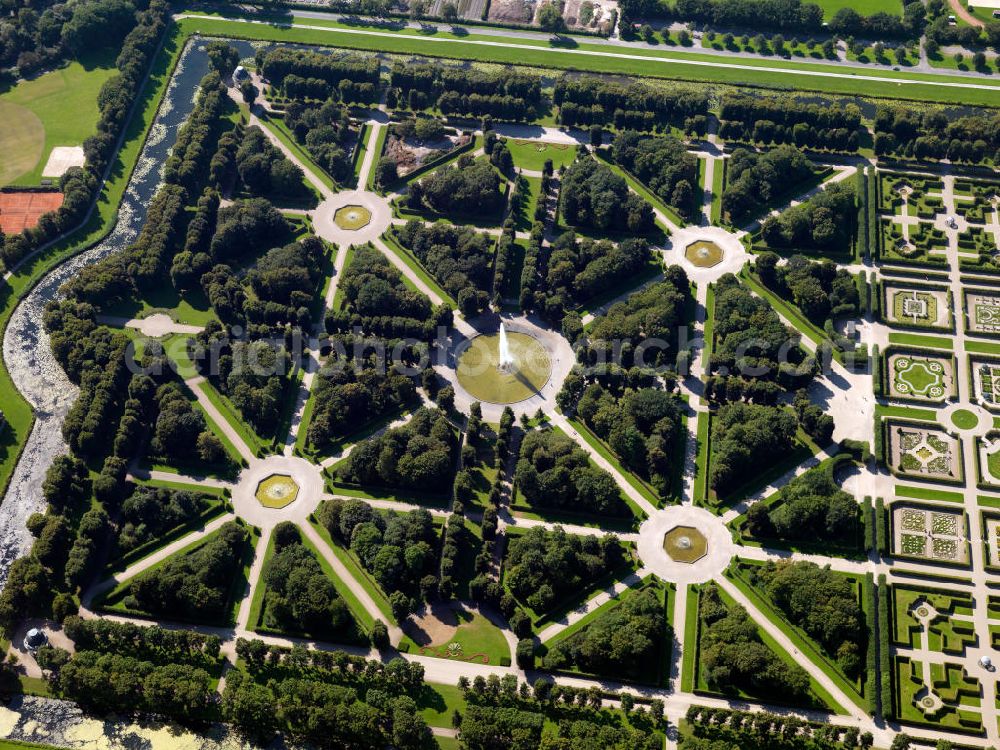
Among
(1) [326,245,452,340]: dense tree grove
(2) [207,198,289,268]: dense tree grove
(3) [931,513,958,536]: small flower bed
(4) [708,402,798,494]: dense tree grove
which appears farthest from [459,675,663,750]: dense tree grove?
(2) [207,198,289,268]: dense tree grove

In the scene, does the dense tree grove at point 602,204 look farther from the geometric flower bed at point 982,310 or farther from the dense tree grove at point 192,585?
the dense tree grove at point 192,585

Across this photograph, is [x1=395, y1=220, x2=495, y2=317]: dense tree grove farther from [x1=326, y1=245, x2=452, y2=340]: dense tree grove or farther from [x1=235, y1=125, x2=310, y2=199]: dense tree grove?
[x1=235, y1=125, x2=310, y2=199]: dense tree grove

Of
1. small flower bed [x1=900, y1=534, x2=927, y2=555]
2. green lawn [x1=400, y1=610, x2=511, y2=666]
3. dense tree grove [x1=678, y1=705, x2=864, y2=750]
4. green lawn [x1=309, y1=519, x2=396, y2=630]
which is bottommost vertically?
dense tree grove [x1=678, y1=705, x2=864, y2=750]

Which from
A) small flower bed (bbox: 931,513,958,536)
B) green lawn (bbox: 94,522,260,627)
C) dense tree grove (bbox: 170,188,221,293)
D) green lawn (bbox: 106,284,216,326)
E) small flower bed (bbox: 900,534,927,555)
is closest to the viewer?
green lawn (bbox: 94,522,260,627)

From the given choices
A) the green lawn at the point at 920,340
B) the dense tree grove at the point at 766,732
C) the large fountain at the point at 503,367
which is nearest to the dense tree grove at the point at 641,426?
the large fountain at the point at 503,367

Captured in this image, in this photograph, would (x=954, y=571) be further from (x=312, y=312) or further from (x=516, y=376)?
(x=312, y=312)

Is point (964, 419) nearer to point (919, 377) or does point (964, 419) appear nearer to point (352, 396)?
point (919, 377)

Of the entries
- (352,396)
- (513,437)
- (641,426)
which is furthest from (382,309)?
(641,426)
